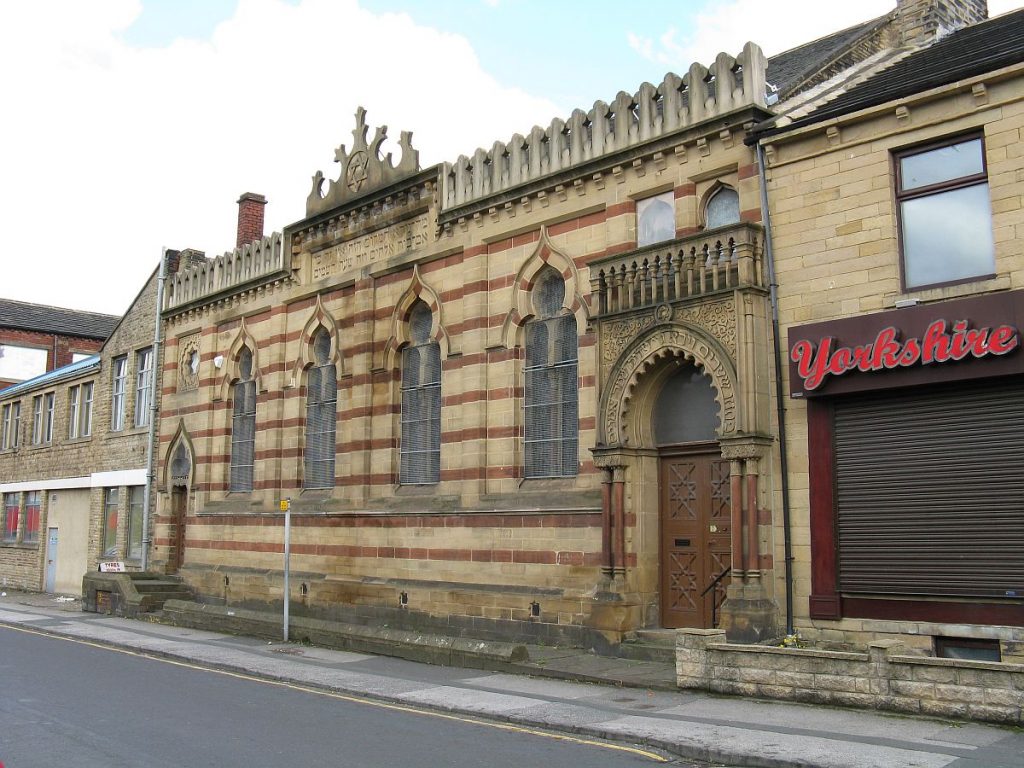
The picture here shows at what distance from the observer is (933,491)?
41.3ft

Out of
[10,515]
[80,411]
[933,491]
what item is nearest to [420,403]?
[933,491]

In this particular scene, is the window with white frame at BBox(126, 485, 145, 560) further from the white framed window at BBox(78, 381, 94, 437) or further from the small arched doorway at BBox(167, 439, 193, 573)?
the white framed window at BBox(78, 381, 94, 437)

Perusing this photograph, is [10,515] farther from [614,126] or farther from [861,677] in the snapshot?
[861,677]

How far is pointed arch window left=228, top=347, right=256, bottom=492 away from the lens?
84.5 feet

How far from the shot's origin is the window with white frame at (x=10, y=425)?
39.1 metres

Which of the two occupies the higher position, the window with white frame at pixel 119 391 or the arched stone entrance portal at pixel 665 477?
the window with white frame at pixel 119 391

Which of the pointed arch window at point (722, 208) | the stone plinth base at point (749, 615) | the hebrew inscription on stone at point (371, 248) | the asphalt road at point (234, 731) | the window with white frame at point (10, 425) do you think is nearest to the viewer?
the asphalt road at point (234, 731)

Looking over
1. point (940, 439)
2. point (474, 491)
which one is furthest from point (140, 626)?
point (940, 439)

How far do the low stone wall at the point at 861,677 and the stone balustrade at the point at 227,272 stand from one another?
622 inches

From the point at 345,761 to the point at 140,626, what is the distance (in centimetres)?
1556

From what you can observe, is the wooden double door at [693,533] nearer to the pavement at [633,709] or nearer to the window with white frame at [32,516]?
the pavement at [633,709]

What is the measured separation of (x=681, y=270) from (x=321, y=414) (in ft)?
36.9

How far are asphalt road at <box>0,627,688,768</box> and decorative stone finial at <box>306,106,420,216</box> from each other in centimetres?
1146

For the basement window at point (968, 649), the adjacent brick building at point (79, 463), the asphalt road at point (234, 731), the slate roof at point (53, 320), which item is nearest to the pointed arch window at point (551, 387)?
the asphalt road at point (234, 731)
